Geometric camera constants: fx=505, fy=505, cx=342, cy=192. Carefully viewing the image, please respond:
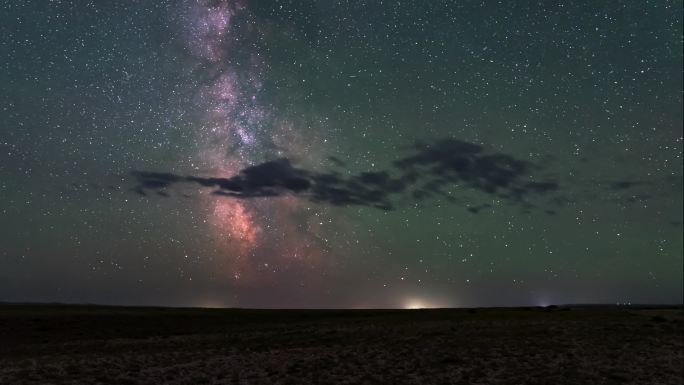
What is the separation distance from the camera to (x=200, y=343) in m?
40.7

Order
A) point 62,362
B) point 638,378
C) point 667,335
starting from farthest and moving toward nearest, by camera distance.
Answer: point 667,335 → point 62,362 → point 638,378

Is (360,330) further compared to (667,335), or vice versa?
(360,330)

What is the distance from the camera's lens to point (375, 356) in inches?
1193

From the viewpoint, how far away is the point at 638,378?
23.1 metres

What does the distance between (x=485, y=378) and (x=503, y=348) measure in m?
9.68

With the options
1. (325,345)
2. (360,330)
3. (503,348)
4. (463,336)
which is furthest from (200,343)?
(503,348)

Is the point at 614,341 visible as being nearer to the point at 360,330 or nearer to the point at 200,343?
the point at 360,330

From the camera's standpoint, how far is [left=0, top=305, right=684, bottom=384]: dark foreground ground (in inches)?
936

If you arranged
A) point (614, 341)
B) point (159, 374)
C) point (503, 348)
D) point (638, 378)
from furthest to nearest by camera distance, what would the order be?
point (614, 341) → point (503, 348) → point (159, 374) → point (638, 378)

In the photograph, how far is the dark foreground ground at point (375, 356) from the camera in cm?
2378

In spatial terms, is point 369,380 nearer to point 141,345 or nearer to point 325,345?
point 325,345

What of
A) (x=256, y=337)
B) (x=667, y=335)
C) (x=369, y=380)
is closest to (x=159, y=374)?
(x=369, y=380)

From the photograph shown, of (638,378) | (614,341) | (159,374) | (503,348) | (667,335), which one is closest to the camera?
(638,378)

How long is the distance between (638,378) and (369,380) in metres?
12.3
